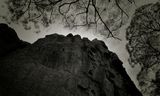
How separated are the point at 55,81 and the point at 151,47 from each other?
303 inches

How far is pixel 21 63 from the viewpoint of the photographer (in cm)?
1245

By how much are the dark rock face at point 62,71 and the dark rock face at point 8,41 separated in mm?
1074

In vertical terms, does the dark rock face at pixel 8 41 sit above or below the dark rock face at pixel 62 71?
above

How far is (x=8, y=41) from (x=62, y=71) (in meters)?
6.56

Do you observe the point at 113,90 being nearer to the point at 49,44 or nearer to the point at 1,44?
the point at 49,44

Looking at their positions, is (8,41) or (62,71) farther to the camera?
(8,41)

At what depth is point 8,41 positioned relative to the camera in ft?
53.9

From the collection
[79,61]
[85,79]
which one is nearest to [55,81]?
[85,79]

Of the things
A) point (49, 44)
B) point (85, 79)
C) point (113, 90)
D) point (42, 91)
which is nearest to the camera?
point (42, 91)

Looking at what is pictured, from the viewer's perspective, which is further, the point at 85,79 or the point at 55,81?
the point at 85,79

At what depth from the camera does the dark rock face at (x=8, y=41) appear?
1530cm

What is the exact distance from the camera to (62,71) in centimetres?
1300

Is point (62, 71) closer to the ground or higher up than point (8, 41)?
closer to the ground

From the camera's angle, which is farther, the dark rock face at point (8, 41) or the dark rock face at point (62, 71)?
the dark rock face at point (8, 41)
